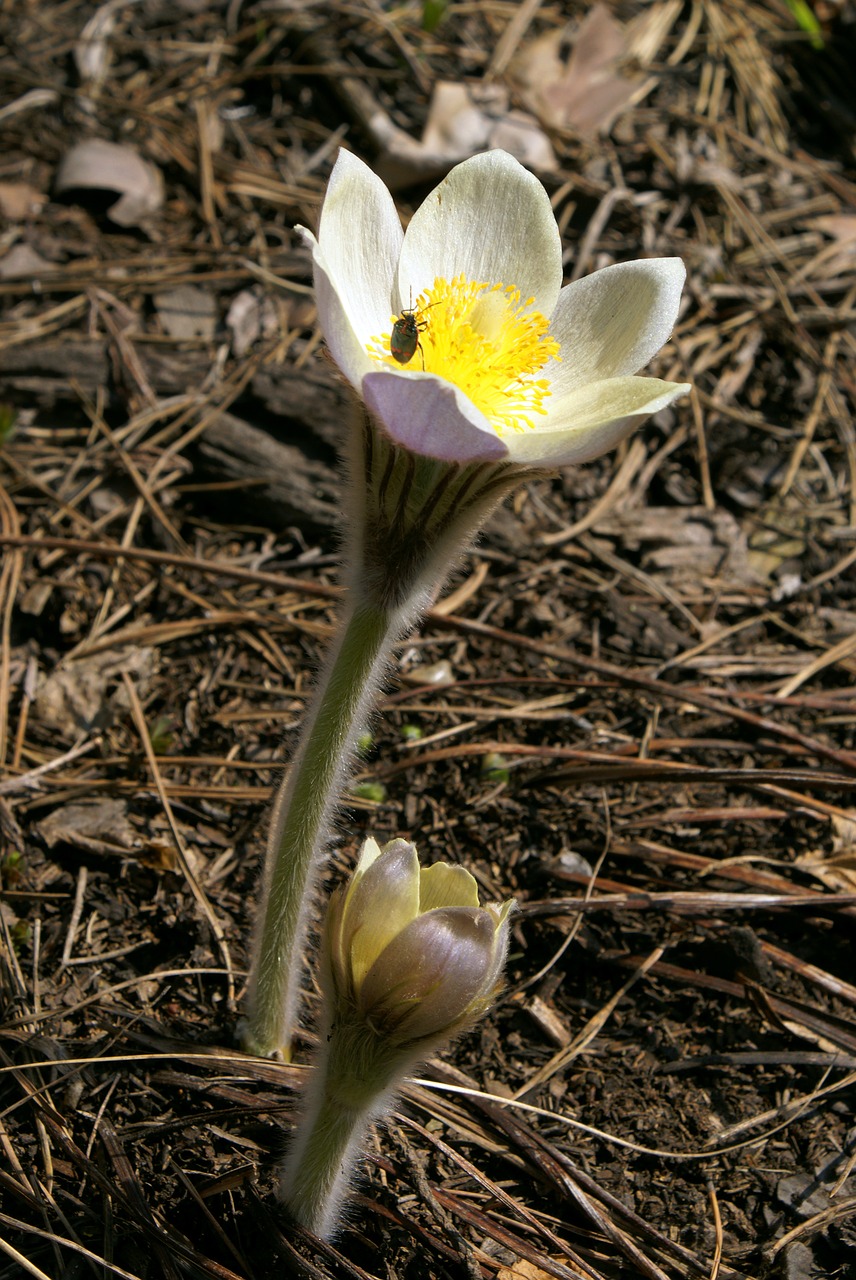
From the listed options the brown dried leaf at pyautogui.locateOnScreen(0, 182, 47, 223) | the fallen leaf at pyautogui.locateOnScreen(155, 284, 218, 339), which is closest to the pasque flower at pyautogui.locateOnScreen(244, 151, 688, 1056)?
the fallen leaf at pyautogui.locateOnScreen(155, 284, 218, 339)

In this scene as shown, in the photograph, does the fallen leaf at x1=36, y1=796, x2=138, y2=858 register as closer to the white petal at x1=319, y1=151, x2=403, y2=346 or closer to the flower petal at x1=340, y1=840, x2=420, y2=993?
the flower petal at x1=340, y1=840, x2=420, y2=993

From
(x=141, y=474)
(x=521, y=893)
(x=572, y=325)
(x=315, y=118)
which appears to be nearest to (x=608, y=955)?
(x=521, y=893)

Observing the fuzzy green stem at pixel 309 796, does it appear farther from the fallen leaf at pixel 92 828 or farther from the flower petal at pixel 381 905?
the fallen leaf at pixel 92 828

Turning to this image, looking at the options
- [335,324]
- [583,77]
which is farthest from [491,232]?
[583,77]

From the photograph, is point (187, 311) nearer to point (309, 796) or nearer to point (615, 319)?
point (615, 319)

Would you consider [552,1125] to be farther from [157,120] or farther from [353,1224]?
[157,120]

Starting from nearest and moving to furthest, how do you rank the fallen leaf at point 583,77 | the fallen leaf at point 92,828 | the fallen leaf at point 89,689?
the fallen leaf at point 92,828
the fallen leaf at point 89,689
the fallen leaf at point 583,77

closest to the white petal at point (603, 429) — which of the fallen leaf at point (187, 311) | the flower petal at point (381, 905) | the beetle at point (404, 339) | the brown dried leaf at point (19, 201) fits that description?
the beetle at point (404, 339)
